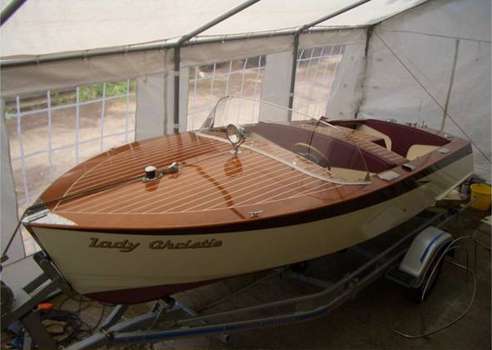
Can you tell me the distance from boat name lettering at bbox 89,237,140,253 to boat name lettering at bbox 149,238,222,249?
0.09m

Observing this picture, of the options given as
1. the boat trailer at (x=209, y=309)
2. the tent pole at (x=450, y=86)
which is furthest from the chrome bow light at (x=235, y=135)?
the tent pole at (x=450, y=86)

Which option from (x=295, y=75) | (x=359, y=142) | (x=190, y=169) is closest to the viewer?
(x=190, y=169)

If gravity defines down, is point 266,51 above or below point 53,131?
above

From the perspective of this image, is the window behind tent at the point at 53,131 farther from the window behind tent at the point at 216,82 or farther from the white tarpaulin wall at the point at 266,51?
the window behind tent at the point at 216,82

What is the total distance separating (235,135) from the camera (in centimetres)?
284

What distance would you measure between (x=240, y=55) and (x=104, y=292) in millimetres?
2863

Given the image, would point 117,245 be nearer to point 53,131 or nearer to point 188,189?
point 188,189

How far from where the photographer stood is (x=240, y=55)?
412cm

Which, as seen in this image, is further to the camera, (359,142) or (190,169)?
(359,142)

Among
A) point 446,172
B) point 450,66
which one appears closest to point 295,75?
point 450,66

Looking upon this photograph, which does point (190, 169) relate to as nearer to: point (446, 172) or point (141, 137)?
point (141, 137)

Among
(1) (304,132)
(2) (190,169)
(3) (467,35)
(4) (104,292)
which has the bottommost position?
(4) (104,292)

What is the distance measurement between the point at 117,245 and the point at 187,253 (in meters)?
0.34

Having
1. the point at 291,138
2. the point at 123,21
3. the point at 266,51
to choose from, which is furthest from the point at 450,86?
the point at 123,21
